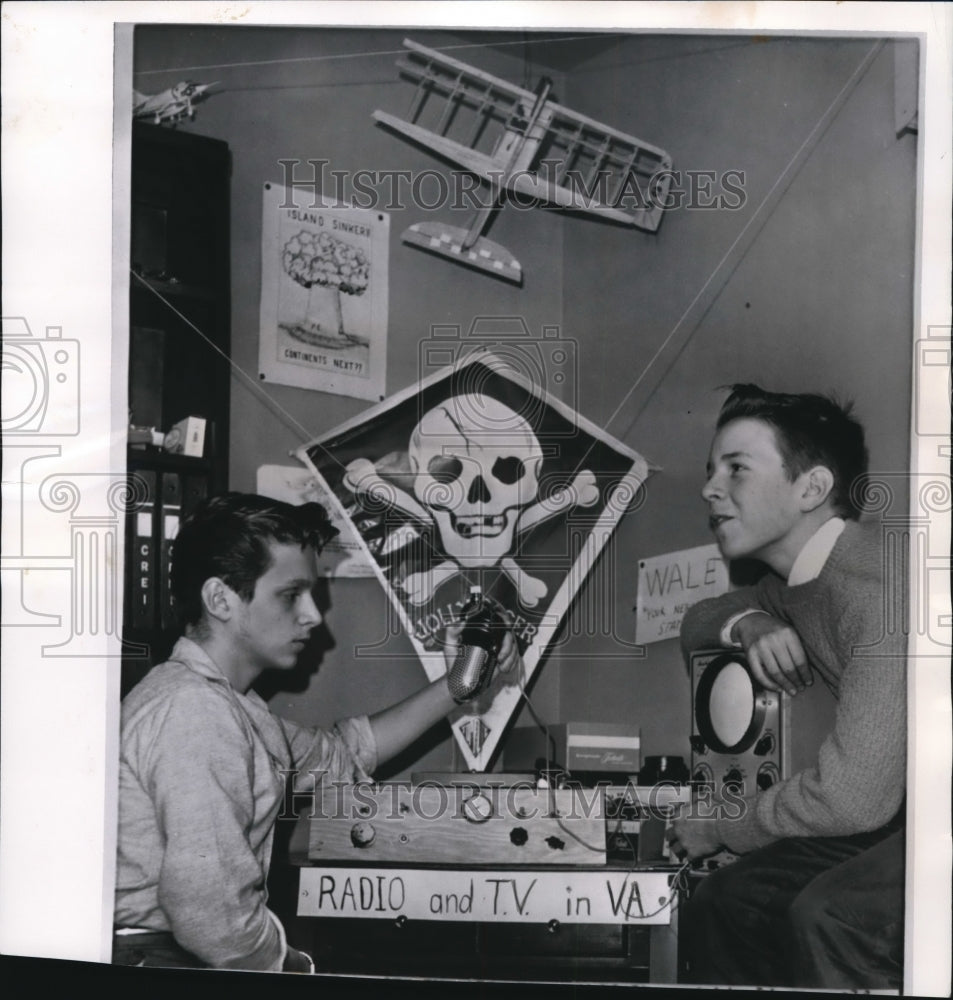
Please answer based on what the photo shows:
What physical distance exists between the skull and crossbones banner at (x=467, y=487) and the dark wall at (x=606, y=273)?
4 centimetres

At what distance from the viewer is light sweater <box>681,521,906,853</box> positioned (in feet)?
6.77

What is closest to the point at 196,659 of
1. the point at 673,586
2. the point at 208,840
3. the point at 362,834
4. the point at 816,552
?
the point at 208,840

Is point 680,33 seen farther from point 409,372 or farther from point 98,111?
point 98,111

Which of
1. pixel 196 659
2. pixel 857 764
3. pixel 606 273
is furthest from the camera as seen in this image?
pixel 606 273

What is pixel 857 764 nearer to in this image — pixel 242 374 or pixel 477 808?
pixel 477 808

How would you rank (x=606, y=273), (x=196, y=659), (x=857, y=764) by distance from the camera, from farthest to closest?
(x=606, y=273)
(x=196, y=659)
(x=857, y=764)

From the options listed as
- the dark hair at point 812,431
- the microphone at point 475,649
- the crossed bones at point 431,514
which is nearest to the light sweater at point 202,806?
the microphone at point 475,649

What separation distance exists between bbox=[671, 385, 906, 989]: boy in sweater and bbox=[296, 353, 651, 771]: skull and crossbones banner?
0.75 ft

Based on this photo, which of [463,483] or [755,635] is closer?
[755,635]

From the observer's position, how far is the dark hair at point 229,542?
2203 millimetres

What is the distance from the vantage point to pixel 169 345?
221 cm

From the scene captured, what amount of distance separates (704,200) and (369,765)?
3.84ft

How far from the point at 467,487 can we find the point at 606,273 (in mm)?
470

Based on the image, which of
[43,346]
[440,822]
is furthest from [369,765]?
[43,346]
